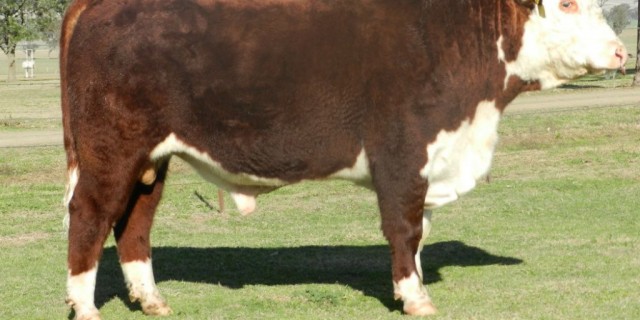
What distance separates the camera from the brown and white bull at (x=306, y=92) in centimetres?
816

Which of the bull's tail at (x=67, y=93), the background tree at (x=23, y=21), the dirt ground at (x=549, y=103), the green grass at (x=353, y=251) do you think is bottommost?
the background tree at (x=23, y=21)

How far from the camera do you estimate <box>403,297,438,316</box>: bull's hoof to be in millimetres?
8195

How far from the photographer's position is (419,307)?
8195 millimetres

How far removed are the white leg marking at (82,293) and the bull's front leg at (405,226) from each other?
2059mm

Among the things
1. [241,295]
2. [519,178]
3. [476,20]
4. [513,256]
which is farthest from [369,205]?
[476,20]

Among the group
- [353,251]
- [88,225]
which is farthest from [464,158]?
[353,251]

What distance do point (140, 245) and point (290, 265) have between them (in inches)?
85.2

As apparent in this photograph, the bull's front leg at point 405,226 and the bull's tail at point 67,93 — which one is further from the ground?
the bull's tail at point 67,93

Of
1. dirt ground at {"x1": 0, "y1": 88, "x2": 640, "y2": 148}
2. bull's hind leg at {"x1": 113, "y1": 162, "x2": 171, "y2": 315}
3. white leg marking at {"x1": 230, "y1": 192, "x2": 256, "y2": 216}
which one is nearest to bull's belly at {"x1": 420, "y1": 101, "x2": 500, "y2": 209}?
white leg marking at {"x1": 230, "y1": 192, "x2": 256, "y2": 216}

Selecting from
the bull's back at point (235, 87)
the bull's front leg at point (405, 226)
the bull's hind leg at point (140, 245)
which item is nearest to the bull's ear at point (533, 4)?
the bull's back at point (235, 87)

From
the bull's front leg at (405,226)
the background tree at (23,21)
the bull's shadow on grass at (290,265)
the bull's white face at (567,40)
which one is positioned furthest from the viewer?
the background tree at (23,21)

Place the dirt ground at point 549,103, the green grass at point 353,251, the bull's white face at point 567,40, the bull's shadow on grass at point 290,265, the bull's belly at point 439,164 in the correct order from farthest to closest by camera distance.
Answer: the dirt ground at point 549,103 < the bull's shadow on grass at point 290,265 < the green grass at point 353,251 < the bull's white face at point 567,40 < the bull's belly at point 439,164

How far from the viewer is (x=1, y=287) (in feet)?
32.9

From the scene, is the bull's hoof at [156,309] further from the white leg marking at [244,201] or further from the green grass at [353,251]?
the white leg marking at [244,201]
